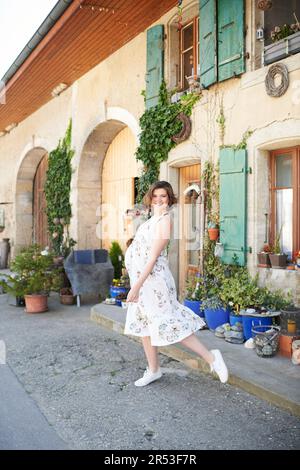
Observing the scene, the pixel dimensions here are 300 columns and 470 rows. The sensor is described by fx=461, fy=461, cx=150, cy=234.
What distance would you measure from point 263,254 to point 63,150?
6.52 m

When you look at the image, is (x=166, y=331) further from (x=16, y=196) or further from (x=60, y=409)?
(x=16, y=196)

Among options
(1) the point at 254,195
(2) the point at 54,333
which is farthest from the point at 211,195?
(2) the point at 54,333

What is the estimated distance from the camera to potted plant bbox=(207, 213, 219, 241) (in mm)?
6098

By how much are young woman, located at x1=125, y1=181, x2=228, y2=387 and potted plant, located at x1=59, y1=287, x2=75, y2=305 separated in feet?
15.0

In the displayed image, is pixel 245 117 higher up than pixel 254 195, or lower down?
higher up

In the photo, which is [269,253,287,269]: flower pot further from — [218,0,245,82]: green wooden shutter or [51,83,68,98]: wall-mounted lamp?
[51,83,68,98]: wall-mounted lamp

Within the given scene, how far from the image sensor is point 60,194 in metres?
10.6

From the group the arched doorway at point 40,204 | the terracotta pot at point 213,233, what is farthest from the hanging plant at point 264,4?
the arched doorway at point 40,204

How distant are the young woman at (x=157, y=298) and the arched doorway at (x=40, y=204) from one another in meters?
9.32

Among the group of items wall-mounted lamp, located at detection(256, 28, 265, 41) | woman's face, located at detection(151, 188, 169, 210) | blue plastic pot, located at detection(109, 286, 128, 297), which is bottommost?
blue plastic pot, located at detection(109, 286, 128, 297)

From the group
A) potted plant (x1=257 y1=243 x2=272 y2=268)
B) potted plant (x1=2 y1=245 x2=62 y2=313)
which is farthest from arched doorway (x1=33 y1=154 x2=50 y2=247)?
potted plant (x1=257 y1=243 x2=272 y2=268)

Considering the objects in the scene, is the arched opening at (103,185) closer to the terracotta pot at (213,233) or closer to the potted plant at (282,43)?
the terracotta pot at (213,233)

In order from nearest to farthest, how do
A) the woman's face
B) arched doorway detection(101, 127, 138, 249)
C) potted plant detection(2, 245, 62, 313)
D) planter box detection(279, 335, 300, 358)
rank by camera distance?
the woman's face, planter box detection(279, 335, 300, 358), potted plant detection(2, 245, 62, 313), arched doorway detection(101, 127, 138, 249)

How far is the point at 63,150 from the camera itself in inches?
419
